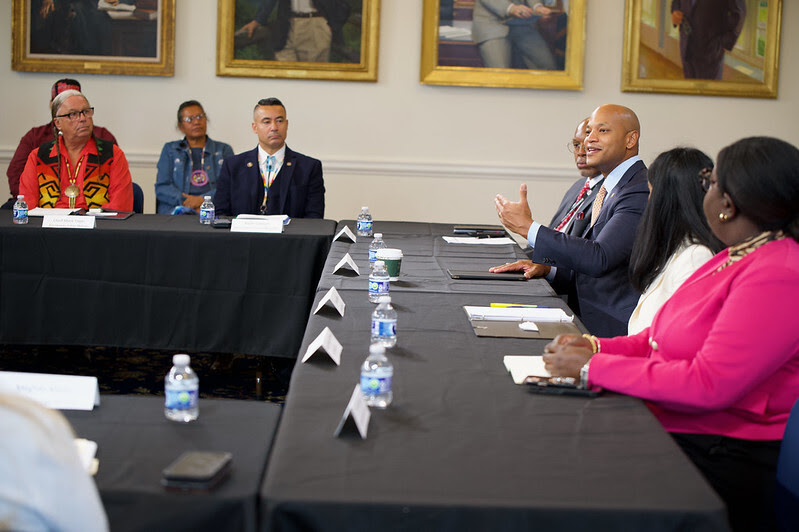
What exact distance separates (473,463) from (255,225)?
3.29m

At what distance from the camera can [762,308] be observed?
6.32ft

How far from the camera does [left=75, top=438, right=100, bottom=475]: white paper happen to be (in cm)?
150

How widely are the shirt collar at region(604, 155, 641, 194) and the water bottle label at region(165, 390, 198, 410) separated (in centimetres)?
Result: 267

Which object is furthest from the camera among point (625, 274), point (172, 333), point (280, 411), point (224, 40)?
point (224, 40)

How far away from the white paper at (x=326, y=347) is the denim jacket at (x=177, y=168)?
14.4 ft

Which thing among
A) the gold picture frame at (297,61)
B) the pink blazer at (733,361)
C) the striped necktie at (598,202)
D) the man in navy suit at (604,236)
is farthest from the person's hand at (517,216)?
the gold picture frame at (297,61)

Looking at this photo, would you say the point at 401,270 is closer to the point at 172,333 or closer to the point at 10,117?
the point at 172,333

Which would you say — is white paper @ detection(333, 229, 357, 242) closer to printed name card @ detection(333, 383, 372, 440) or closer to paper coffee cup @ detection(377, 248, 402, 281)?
paper coffee cup @ detection(377, 248, 402, 281)

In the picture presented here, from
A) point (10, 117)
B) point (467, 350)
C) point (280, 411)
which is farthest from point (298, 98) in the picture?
point (280, 411)

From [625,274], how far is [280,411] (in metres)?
2.21

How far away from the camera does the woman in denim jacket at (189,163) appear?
256 inches

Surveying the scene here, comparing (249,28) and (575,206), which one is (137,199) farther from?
(575,206)

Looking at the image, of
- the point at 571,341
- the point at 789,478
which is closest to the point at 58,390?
the point at 571,341

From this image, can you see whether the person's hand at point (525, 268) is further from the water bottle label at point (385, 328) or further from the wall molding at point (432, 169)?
the wall molding at point (432, 169)
